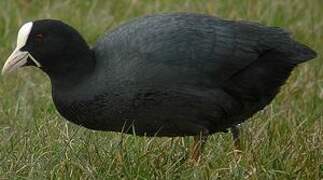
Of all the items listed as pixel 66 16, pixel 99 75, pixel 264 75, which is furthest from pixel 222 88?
Answer: pixel 66 16

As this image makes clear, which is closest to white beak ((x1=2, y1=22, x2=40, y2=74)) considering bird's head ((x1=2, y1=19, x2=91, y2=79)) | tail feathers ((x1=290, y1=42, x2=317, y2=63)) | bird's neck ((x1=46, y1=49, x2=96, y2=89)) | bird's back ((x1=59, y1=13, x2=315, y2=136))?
bird's head ((x1=2, y1=19, x2=91, y2=79))

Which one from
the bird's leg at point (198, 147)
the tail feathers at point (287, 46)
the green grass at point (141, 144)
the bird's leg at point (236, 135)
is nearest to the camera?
the green grass at point (141, 144)

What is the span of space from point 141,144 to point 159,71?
57cm

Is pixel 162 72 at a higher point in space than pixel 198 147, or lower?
higher

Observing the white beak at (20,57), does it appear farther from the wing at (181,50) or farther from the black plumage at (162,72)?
the wing at (181,50)

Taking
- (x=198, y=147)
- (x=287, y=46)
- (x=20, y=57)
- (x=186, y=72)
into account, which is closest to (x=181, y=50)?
(x=186, y=72)

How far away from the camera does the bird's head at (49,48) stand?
5.71m

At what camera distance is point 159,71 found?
18.2 ft

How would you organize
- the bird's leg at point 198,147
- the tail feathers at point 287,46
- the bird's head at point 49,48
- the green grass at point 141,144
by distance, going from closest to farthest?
1. the green grass at point 141,144
2. the bird's head at point 49,48
3. the bird's leg at point 198,147
4. the tail feathers at point 287,46

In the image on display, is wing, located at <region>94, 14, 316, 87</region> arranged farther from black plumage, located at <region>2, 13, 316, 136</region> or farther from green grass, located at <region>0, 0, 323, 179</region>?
green grass, located at <region>0, 0, 323, 179</region>

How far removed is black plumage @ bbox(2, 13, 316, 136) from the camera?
557cm

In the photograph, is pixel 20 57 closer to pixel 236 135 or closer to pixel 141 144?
pixel 141 144

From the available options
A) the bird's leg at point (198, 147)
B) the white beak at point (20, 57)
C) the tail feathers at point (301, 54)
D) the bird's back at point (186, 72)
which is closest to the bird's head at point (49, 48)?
the white beak at point (20, 57)

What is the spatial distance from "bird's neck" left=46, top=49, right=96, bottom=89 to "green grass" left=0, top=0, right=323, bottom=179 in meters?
0.35
